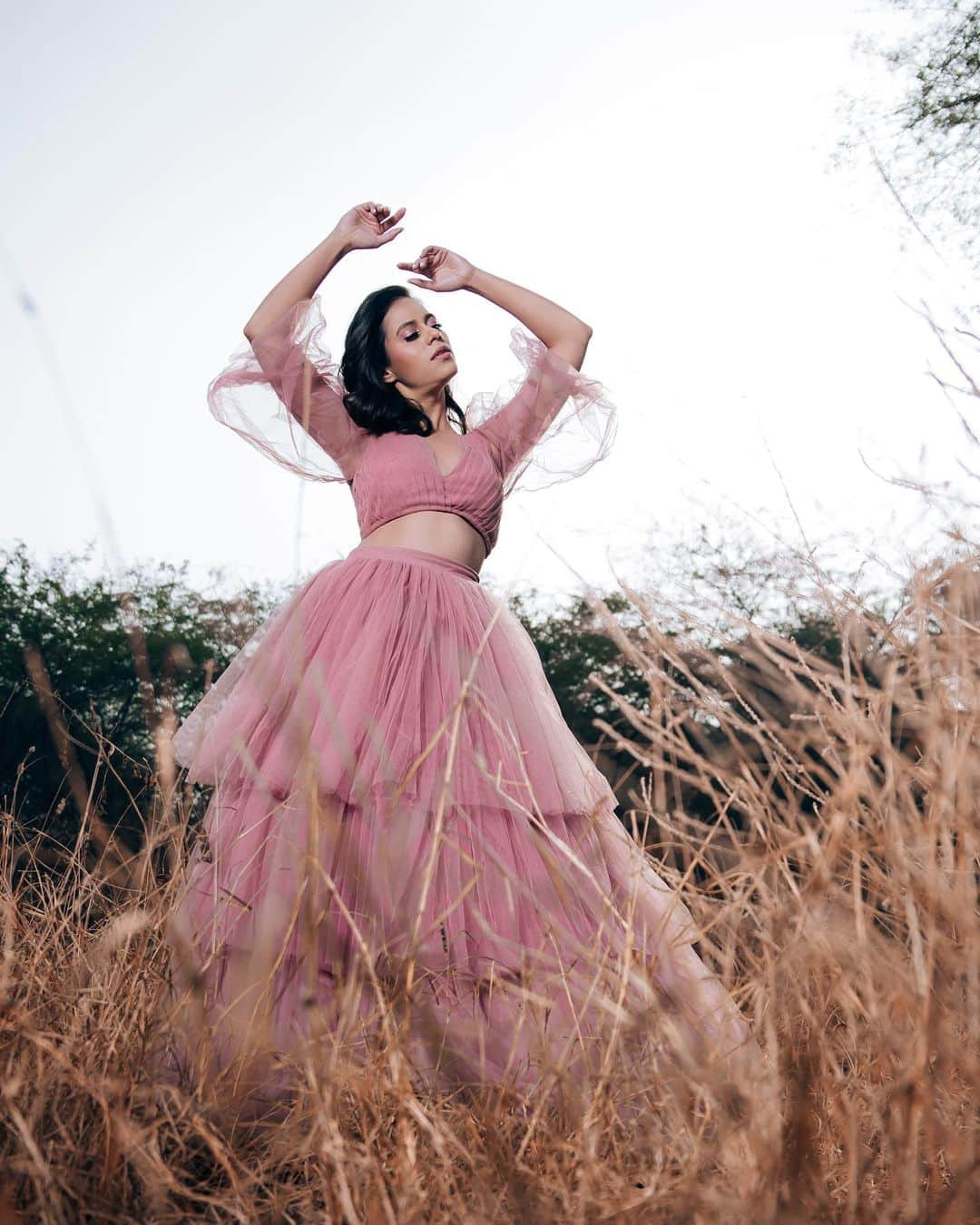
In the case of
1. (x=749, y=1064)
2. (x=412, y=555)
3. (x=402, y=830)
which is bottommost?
(x=749, y=1064)

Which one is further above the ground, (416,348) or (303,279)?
(303,279)

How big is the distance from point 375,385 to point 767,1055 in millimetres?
2286

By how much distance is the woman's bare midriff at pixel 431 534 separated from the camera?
2.47 meters

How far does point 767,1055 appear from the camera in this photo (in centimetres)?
81

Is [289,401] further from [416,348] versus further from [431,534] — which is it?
[431,534]

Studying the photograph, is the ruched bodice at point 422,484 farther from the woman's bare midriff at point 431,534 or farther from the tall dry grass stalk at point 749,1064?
the tall dry grass stalk at point 749,1064

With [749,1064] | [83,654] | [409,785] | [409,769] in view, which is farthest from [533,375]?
[83,654]

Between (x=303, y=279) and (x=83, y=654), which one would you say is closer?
(x=303, y=279)

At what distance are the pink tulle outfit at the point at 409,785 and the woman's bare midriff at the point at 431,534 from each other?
1.2 inches

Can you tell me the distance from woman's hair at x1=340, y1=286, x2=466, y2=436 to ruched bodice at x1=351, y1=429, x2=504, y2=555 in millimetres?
68

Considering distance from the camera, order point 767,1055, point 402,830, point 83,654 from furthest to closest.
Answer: point 83,654 → point 402,830 → point 767,1055

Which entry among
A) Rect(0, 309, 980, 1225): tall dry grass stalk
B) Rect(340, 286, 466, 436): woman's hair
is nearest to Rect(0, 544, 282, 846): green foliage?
Rect(340, 286, 466, 436): woman's hair

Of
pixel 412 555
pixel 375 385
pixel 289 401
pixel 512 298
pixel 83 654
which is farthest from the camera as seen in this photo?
pixel 83 654

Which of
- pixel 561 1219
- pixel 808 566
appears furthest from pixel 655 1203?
pixel 808 566
